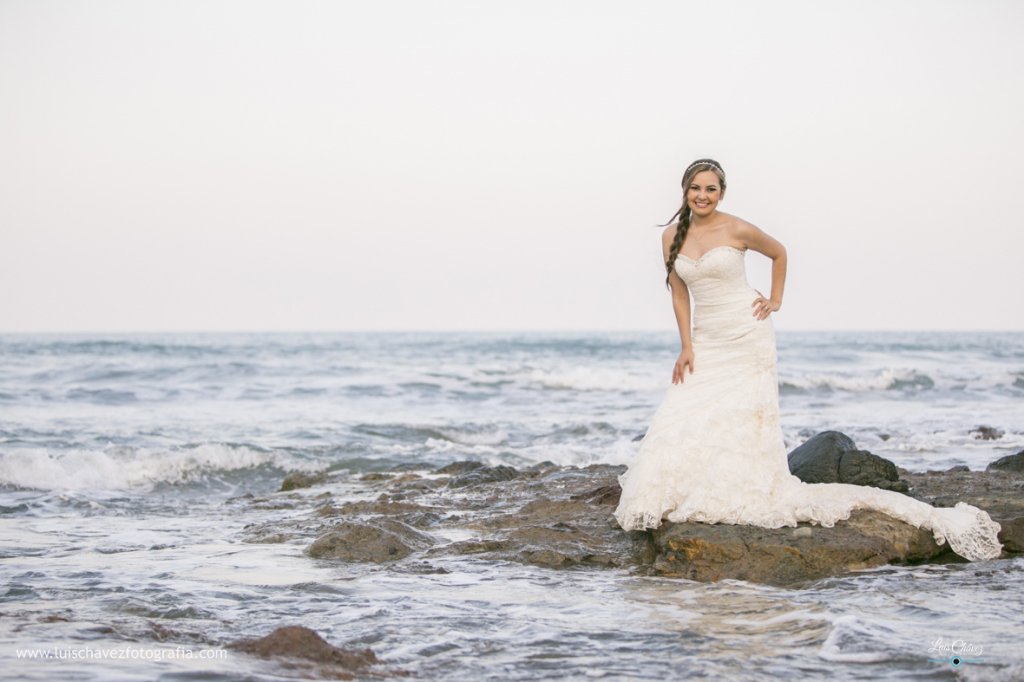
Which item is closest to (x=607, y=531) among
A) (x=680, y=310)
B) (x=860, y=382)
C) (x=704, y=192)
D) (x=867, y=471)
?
(x=680, y=310)

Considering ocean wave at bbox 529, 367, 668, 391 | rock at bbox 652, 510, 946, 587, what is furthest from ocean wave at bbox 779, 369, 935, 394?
rock at bbox 652, 510, 946, 587

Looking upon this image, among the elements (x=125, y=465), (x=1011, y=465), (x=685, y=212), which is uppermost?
(x=685, y=212)

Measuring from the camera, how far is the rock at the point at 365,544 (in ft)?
18.0

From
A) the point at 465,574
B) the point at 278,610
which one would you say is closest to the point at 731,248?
the point at 465,574

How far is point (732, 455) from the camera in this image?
5.05 m

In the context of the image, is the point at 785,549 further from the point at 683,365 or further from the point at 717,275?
the point at 717,275

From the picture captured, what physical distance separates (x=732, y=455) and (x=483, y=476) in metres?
4.33

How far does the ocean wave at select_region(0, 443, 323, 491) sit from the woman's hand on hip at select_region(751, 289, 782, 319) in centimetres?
Result: 792

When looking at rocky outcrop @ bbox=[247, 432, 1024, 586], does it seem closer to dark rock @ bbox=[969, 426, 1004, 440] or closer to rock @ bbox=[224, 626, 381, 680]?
rock @ bbox=[224, 626, 381, 680]

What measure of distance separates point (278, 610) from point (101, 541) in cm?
278

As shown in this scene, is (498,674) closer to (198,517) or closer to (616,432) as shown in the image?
(198,517)

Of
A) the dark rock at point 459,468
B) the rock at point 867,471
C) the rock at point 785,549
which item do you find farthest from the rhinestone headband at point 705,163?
the dark rock at point 459,468

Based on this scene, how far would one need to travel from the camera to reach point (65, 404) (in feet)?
59.8

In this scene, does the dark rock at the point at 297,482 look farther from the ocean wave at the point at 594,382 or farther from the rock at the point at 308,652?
the ocean wave at the point at 594,382
